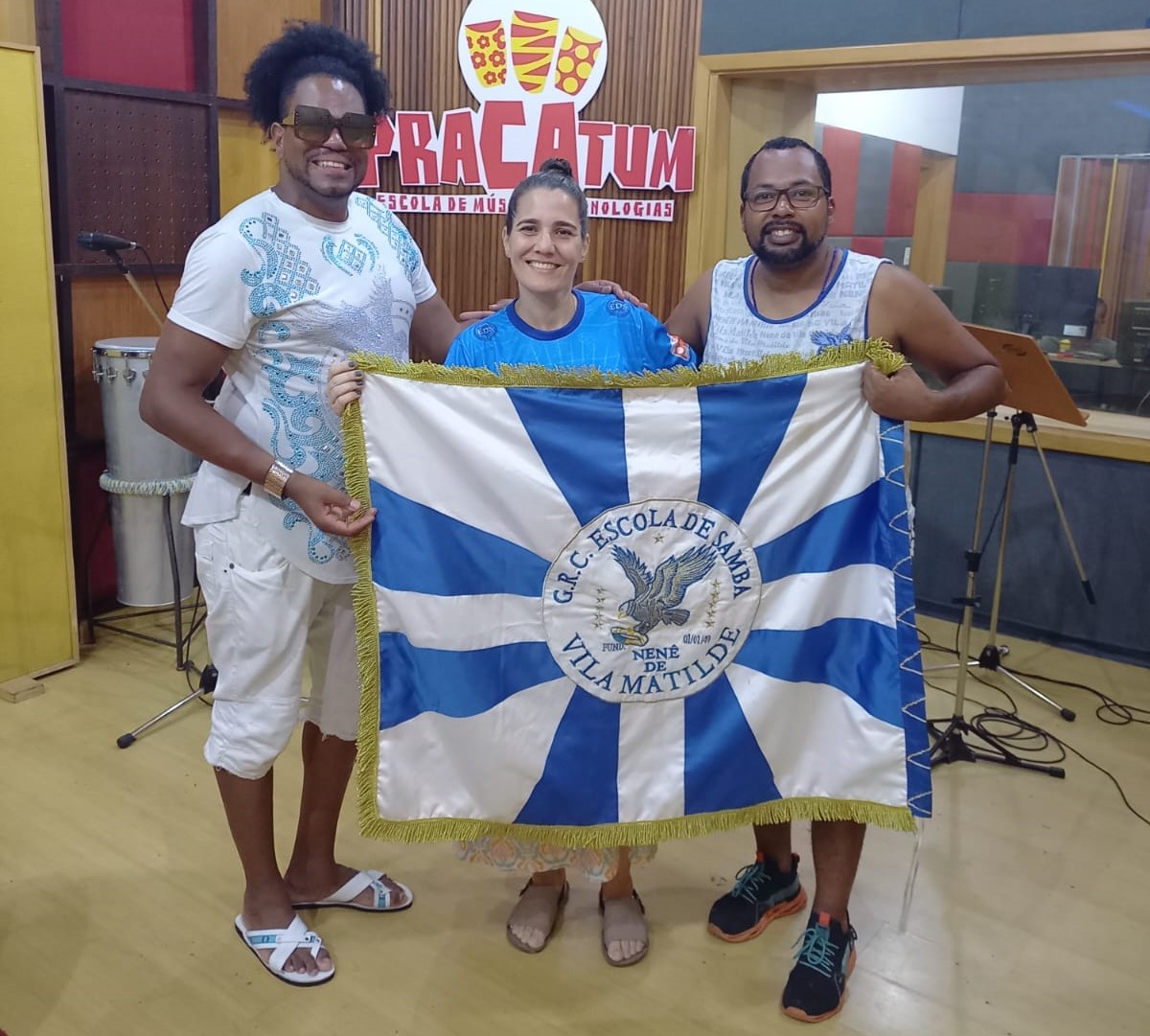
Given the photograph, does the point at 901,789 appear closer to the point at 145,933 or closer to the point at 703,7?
the point at 145,933

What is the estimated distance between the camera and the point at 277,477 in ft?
6.42

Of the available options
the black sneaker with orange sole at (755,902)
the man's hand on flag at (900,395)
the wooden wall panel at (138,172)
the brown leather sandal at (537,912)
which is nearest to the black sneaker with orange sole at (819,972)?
the black sneaker with orange sole at (755,902)

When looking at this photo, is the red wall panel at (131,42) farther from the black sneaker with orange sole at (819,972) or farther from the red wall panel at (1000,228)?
the red wall panel at (1000,228)

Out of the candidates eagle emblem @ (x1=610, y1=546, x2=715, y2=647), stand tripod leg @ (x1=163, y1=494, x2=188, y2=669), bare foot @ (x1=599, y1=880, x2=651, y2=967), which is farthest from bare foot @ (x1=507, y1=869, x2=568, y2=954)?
stand tripod leg @ (x1=163, y1=494, x2=188, y2=669)

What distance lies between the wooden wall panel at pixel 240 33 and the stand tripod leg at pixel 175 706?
2.17 m

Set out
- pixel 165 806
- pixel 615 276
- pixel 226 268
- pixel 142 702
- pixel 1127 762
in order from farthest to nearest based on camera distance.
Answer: pixel 615 276 → pixel 142 702 → pixel 1127 762 → pixel 165 806 → pixel 226 268

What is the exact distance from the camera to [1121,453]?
3852 mm

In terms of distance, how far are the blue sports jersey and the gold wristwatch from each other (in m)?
0.35

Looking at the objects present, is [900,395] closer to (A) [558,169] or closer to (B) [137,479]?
(A) [558,169]

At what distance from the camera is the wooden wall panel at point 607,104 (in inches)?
162

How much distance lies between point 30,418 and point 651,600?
2344mm

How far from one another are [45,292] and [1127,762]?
3.48m

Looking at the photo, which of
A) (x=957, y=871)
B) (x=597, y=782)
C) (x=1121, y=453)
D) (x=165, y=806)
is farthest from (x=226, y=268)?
(x=1121, y=453)

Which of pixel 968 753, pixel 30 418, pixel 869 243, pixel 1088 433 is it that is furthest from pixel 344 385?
pixel 869 243
